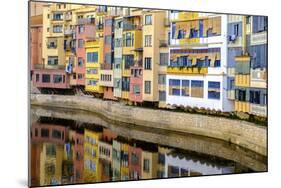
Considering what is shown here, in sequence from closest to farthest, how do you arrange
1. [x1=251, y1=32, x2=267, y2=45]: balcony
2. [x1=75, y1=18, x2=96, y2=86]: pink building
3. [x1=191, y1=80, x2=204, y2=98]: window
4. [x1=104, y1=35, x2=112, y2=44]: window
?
[x1=75, y1=18, x2=96, y2=86]: pink building → [x1=104, y1=35, x2=112, y2=44]: window → [x1=191, y1=80, x2=204, y2=98]: window → [x1=251, y1=32, x2=267, y2=45]: balcony

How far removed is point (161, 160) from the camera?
512cm

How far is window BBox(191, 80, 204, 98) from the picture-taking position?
5.25 meters

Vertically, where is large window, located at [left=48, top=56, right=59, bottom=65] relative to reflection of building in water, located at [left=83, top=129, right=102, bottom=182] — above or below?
above

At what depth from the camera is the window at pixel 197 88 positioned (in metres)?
5.25

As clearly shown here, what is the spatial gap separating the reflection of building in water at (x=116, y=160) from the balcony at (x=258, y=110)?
1258mm

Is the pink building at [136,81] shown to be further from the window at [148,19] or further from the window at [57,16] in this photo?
the window at [57,16]

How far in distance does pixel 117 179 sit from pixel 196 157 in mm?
733

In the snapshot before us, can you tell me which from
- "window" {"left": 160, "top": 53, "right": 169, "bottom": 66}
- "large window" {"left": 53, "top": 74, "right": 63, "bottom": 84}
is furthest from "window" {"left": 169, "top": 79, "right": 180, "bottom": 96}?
"large window" {"left": 53, "top": 74, "right": 63, "bottom": 84}

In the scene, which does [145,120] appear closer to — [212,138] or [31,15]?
[212,138]

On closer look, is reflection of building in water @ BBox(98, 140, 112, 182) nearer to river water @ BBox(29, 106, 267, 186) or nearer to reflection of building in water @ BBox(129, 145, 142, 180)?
river water @ BBox(29, 106, 267, 186)

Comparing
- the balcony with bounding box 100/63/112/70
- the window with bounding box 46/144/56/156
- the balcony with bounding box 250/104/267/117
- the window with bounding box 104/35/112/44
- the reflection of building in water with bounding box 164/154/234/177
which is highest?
the window with bounding box 104/35/112/44

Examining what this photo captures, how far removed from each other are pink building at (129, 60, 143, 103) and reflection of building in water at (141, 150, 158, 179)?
0.47m

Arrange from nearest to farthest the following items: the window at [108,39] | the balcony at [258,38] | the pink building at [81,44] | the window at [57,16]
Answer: the window at [57,16], the pink building at [81,44], the window at [108,39], the balcony at [258,38]

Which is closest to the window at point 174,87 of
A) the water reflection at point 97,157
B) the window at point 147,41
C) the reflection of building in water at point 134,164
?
the window at point 147,41
